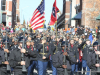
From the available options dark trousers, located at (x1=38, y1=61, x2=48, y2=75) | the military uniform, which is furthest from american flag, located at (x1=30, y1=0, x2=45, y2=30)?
dark trousers, located at (x1=38, y1=61, x2=48, y2=75)

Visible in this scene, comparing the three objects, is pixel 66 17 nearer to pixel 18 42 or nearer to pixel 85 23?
pixel 85 23

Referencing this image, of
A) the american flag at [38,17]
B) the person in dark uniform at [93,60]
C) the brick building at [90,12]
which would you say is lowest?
the person in dark uniform at [93,60]

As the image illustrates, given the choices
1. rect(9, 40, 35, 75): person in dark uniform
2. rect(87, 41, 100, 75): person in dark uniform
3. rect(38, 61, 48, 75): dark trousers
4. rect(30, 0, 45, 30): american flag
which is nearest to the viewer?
rect(9, 40, 35, 75): person in dark uniform

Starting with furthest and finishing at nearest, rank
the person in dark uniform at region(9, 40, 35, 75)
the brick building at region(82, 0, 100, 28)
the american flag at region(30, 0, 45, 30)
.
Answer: the brick building at region(82, 0, 100, 28)
the american flag at region(30, 0, 45, 30)
the person in dark uniform at region(9, 40, 35, 75)

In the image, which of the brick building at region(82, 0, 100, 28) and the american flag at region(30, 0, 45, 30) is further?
the brick building at region(82, 0, 100, 28)

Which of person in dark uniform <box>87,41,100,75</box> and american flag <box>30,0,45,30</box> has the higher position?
american flag <box>30,0,45,30</box>

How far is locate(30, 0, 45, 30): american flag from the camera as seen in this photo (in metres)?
10.9

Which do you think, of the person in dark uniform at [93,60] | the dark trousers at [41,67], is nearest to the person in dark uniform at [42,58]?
the dark trousers at [41,67]

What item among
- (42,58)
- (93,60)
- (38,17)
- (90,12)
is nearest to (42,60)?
(42,58)

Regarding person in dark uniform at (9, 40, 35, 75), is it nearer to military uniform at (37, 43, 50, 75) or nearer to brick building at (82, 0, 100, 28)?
military uniform at (37, 43, 50, 75)

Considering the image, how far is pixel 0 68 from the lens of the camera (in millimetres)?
9117

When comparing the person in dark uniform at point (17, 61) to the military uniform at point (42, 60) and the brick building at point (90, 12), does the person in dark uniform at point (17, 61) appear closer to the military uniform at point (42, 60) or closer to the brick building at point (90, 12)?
the military uniform at point (42, 60)

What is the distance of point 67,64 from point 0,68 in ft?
9.22

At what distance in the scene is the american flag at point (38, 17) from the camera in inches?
428
